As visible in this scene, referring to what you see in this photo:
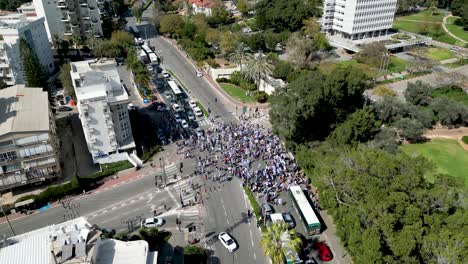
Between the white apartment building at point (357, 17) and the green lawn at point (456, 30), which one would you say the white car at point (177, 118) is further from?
the green lawn at point (456, 30)

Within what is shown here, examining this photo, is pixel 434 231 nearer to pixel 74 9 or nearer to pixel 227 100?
pixel 227 100

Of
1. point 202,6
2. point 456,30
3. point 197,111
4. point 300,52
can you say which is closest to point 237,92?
point 197,111

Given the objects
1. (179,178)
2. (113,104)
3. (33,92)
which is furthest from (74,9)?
(179,178)

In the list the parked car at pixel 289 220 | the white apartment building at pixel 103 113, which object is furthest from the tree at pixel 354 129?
the white apartment building at pixel 103 113

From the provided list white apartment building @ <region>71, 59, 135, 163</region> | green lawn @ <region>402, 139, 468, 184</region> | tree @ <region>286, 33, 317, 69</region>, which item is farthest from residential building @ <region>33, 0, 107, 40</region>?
green lawn @ <region>402, 139, 468, 184</region>

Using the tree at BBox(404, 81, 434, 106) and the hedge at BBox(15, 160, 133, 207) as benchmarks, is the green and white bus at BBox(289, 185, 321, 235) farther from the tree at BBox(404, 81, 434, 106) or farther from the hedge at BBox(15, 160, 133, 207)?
the tree at BBox(404, 81, 434, 106)

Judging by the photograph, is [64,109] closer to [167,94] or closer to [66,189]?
[167,94]
